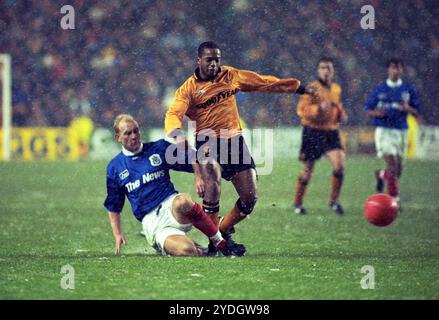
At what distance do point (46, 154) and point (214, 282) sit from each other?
17.6 m

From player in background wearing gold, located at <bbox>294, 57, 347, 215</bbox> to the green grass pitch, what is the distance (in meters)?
0.43

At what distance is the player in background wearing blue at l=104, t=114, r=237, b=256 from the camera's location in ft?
25.8

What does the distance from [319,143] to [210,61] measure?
15.3ft

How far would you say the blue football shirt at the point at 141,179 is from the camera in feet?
26.3

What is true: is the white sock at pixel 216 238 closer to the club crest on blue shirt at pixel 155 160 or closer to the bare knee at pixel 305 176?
the club crest on blue shirt at pixel 155 160

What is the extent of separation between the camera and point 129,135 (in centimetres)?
788

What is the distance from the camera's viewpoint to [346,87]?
2323cm

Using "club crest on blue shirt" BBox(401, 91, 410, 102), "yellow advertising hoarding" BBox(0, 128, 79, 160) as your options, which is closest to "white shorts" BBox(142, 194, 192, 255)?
"club crest on blue shirt" BBox(401, 91, 410, 102)

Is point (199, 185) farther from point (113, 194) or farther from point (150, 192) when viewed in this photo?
point (113, 194)

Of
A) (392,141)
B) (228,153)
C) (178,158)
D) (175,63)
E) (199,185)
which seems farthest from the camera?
(175,63)

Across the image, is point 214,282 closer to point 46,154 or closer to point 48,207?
point 48,207

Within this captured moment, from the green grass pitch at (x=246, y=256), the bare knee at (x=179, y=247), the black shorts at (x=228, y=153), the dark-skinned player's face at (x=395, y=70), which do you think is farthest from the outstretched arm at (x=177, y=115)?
the dark-skinned player's face at (x=395, y=70)

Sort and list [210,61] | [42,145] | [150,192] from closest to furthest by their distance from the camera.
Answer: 1. [150,192]
2. [210,61]
3. [42,145]

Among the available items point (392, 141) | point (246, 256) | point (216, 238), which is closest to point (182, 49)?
point (392, 141)
